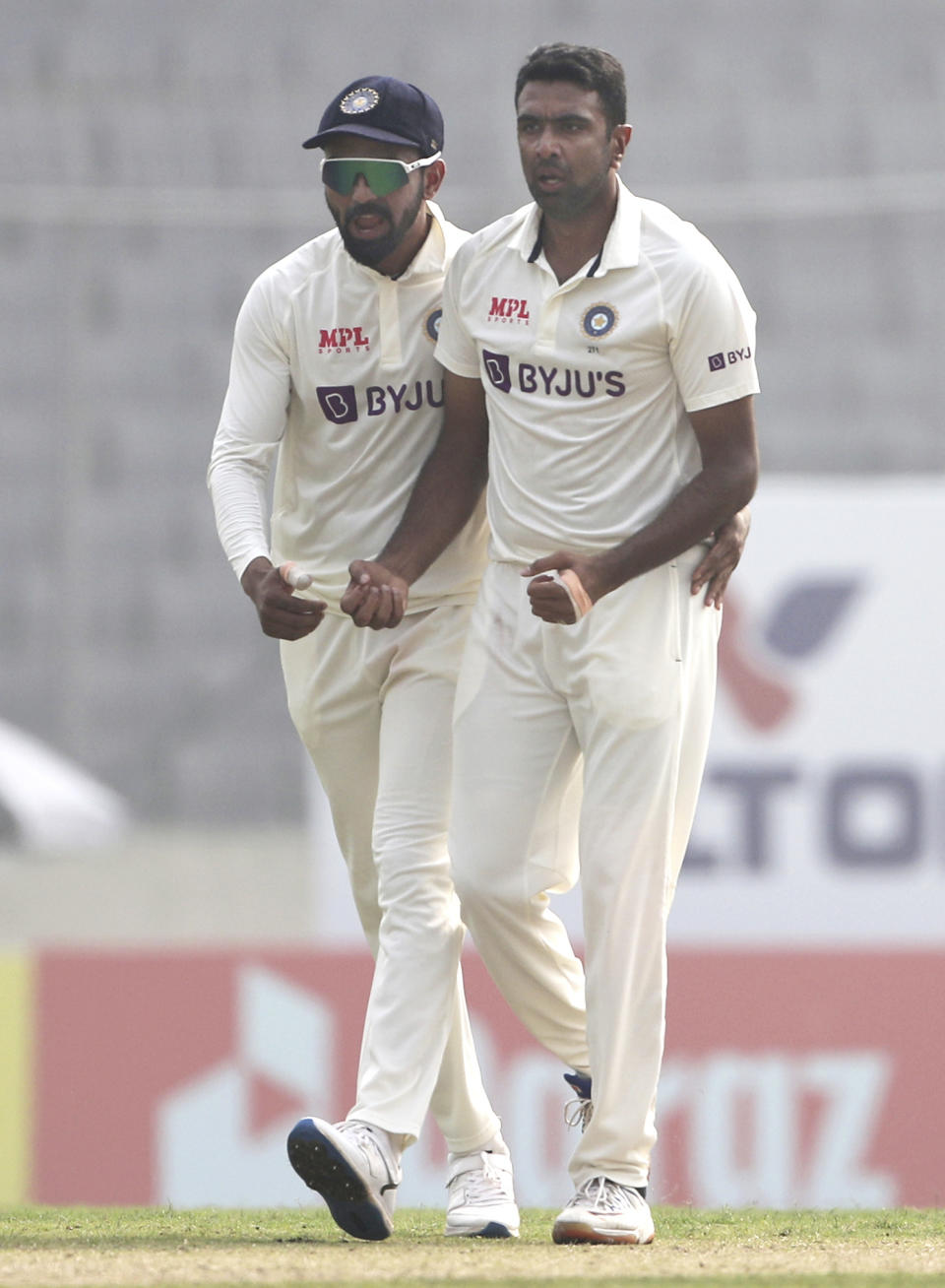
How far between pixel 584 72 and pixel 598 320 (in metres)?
0.38

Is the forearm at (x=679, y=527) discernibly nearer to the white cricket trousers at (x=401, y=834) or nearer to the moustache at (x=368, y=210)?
the white cricket trousers at (x=401, y=834)

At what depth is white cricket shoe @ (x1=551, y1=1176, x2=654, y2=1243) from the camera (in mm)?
3324

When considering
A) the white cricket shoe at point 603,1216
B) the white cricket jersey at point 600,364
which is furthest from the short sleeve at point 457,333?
the white cricket shoe at point 603,1216

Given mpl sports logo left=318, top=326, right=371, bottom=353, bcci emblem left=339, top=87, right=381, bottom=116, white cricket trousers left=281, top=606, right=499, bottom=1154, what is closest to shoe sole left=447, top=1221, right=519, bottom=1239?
white cricket trousers left=281, top=606, right=499, bottom=1154

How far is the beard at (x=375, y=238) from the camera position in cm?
355

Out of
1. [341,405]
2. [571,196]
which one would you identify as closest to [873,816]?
[341,405]

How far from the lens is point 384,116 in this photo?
3564mm

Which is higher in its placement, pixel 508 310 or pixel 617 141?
pixel 617 141

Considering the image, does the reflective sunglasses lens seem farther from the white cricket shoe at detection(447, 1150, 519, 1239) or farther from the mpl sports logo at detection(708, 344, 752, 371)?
the white cricket shoe at detection(447, 1150, 519, 1239)

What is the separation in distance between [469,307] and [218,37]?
8.67 meters

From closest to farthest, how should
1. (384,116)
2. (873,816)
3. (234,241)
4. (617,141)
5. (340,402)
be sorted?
(617,141)
(384,116)
(340,402)
(873,816)
(234,241)

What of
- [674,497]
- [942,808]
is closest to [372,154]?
[674,497]

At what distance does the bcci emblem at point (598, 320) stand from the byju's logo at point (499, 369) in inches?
5.5

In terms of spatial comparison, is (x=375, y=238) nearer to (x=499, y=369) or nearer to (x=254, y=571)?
(x=499, y=369)
